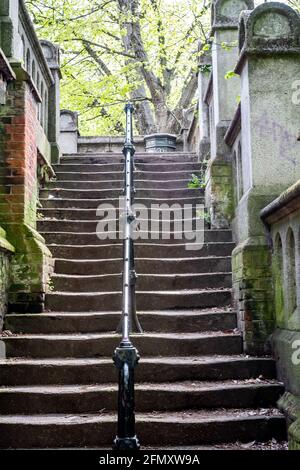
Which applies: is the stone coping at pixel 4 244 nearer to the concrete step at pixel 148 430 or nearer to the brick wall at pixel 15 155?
the brick wall at pixel 15 155

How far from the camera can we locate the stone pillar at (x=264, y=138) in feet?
15.2

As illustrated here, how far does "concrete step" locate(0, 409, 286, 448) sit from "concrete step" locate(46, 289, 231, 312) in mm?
1661

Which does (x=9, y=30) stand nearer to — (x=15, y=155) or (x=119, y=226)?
(x=15, y=155)

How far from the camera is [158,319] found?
519 cm

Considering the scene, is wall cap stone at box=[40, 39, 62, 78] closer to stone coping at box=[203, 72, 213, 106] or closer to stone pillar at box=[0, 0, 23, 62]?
stone coping at box=[203, 72, 213, 106]

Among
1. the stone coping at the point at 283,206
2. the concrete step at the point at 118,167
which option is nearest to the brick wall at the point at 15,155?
the stone coping at the point at 283,206

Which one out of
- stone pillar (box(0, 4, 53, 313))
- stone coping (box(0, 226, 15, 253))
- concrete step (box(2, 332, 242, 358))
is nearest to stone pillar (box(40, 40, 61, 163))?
stone pillar (box(0, 4, 53, 313))

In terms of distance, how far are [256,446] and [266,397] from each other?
0.47 meters

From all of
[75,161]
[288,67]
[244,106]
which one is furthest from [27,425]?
[75,161]

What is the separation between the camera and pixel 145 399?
13.6 feet

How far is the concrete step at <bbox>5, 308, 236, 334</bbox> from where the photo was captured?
513cm

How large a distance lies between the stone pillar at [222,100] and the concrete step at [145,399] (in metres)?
2.80

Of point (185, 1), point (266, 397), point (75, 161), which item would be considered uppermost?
point (185, 1)

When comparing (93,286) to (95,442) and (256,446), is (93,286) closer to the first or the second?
(95,442)
